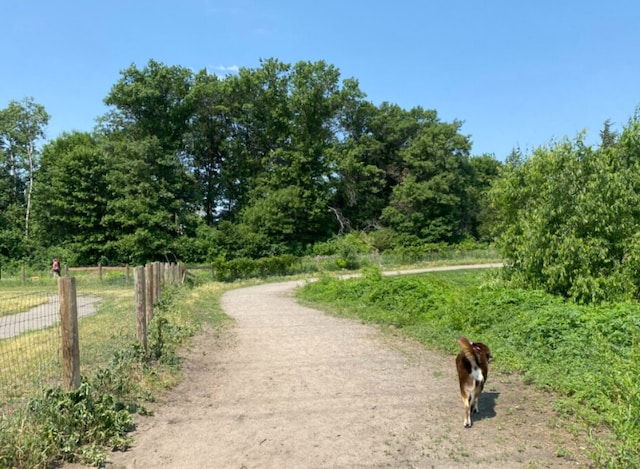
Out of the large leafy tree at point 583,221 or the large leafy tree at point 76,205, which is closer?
the large leafy tree at point 583,221

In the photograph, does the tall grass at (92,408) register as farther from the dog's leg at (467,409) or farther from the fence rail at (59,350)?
the dog's leg at (467,409)

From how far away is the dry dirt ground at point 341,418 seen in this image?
4.33 m

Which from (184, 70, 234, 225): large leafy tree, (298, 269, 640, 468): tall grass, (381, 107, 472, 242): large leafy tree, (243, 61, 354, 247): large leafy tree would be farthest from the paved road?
(381, 107, 472, 242): large leafy tree

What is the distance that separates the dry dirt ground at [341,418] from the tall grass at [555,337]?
32 centimetres

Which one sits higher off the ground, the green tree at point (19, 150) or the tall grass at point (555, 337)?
the green tree at point (19, 150)

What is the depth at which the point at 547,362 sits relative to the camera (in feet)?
22.4

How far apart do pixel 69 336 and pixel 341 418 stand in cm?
294

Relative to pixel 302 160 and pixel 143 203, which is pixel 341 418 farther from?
pixel 302 160

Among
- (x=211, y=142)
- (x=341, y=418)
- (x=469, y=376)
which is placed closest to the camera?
(x=469, y=376)

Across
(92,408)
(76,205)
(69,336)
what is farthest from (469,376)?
(76,205)

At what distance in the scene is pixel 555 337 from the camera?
7.25 m

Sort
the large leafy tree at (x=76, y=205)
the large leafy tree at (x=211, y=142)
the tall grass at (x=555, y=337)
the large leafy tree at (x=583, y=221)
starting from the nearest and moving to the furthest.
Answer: the tall grass at (x=555, y=337)
the large leafy tree at (x=583, y=221)
the large leafy tree at (x=76, y=205)
the large leafy tree at (x=211, y=142)

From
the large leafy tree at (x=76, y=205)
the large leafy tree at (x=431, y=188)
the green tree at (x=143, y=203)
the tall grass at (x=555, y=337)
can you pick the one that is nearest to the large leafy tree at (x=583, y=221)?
the tall grass at (x=555, y=337)

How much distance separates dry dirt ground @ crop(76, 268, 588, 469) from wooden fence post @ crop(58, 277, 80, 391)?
85cm
